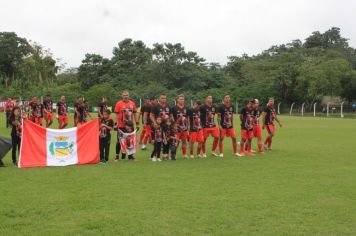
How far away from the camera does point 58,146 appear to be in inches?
505

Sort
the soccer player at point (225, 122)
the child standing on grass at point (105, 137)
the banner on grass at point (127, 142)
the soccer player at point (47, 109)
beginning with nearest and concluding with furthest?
the child standing on grass at point (105, 137)
the banner on grass at point (127, 142)
the soccer player at point (225, 122)
the soccer player at point (47, 109)

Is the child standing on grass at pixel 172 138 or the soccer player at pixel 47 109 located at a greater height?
the soccer player at pixel 47 109

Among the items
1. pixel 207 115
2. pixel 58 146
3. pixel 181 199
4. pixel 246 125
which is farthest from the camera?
pixel 246 125

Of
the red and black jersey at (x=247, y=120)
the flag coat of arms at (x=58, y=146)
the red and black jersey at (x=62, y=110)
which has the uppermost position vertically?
the red and black jersey at (x=62, y=110)

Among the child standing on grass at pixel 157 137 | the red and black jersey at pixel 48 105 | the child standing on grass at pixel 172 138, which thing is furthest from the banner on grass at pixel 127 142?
the red and black jersey at pixel 48 105

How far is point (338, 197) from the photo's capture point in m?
8.30

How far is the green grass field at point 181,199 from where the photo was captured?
6.44m

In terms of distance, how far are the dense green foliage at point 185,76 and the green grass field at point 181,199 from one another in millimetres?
45429

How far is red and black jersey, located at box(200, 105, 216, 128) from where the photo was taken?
14789mm

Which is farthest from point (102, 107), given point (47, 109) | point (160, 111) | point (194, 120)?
point (47, 109)

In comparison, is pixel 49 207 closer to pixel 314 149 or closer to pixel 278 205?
pixel 278 205

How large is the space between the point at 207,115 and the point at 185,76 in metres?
50.7

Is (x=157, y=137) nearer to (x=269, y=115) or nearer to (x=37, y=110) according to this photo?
(x=269, y=115)

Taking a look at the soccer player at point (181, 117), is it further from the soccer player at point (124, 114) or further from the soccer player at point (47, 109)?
the soccer player at point (47, 109)
